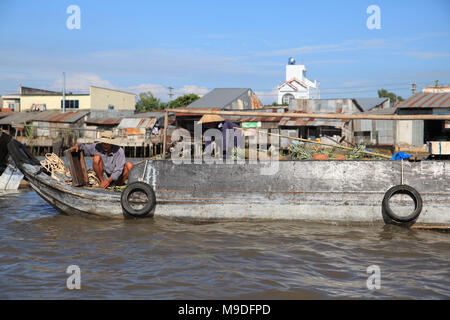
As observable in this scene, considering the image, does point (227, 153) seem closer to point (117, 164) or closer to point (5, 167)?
point (117, 164)

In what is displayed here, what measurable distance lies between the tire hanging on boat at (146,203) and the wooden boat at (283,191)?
0.05 feet

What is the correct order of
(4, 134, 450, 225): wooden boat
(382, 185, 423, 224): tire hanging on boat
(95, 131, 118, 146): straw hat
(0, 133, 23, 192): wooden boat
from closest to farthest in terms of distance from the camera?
1. (382, 185, 423, 224): tire hanging on boat
2. (4, 134, 450, 225): wooden boat
3. (95, 131, 118, 146): straw hat
4. (0, 133, 23, 192): wooden boat

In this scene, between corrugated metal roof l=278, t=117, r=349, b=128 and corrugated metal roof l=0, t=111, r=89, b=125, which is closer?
corrugated metal roof l=278, t=117, r=349, b=128

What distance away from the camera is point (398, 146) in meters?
21.5

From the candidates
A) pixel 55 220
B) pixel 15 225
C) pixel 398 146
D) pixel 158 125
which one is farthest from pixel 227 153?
pixel 158 125

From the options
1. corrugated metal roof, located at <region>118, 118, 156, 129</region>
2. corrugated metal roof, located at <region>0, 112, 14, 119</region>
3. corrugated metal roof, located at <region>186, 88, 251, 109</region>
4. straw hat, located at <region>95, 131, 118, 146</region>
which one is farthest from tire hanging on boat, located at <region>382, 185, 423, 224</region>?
corrugated metal roof, located at <region>0, 112, 14, 119</region>

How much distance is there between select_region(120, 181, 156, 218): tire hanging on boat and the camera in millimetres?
5695

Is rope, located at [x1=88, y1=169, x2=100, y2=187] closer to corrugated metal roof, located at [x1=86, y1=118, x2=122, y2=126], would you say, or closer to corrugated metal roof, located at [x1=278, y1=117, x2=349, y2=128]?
corrugated metal roof, located at [x1=278, y1=117, x2=349, y2=128]

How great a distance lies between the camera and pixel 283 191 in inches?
223

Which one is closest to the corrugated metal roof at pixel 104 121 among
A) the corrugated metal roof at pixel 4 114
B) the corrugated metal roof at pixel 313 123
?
the corrugated metal roof at pixel 4 114

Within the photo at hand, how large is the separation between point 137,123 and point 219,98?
7.14 meters

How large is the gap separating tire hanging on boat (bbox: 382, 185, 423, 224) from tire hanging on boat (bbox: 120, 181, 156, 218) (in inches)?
126

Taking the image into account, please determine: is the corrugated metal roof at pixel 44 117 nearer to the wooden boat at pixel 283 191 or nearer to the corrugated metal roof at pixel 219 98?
the corrugated metal roof at pixel 219 98
